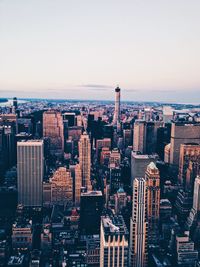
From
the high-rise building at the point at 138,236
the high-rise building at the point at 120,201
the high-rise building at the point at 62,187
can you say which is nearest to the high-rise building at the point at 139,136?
the high-rise building at the point at 62,187

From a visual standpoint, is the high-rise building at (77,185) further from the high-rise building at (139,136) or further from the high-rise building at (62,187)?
the high-rise building at (139,136)

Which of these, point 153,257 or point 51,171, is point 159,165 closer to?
point 51,171

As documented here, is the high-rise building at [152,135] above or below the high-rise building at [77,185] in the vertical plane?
above

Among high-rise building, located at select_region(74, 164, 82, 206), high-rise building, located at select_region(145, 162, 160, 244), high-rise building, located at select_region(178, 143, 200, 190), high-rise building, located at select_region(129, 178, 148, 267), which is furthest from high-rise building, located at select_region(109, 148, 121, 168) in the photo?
high-rise building, located at select_region(129, 178, 148, 267)

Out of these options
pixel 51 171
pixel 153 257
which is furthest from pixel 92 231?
pixel 51 171

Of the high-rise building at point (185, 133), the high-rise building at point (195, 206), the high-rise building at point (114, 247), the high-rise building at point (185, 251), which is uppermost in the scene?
the high-rise building at point (185, 133)

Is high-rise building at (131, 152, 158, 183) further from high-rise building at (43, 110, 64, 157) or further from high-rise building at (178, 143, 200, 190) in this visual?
high-rise building at (43, 110, 64, 157)

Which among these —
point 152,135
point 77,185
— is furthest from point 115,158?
point 77,185
